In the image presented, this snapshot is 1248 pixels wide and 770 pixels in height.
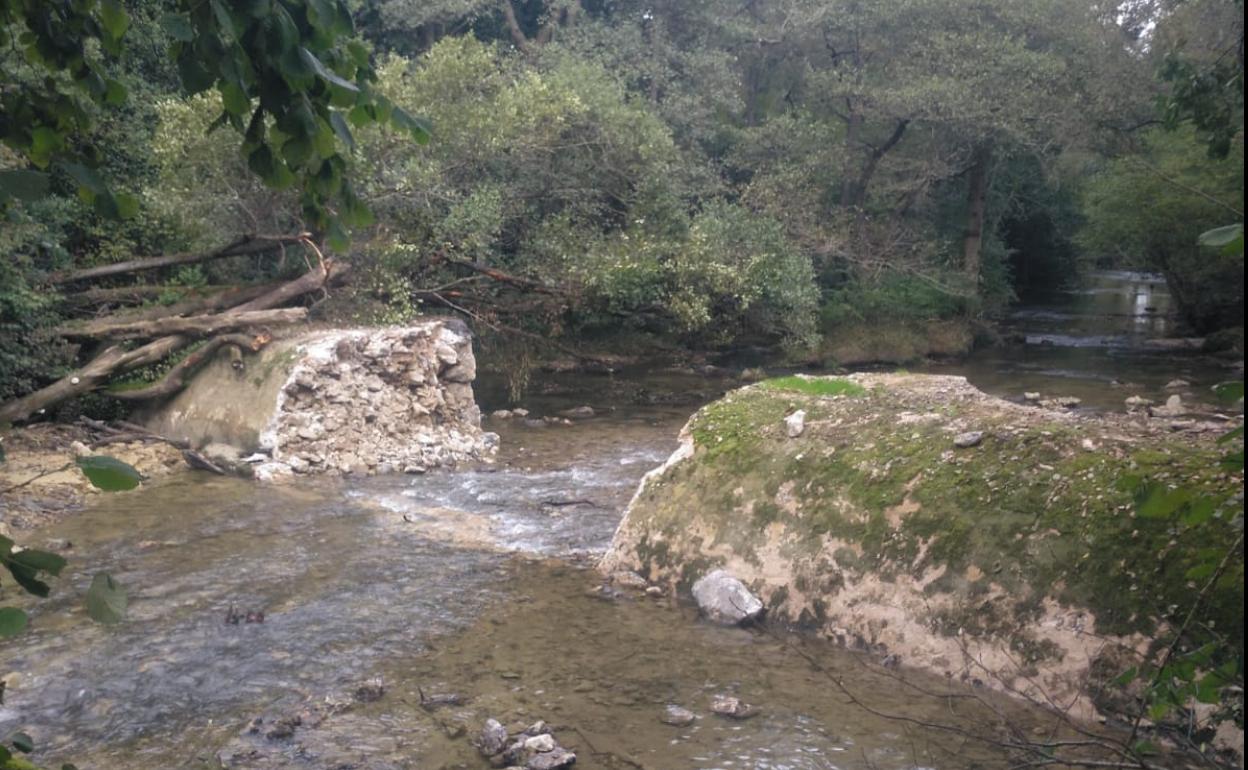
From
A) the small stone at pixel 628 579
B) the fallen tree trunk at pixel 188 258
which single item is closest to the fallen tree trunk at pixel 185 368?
the fallen tree trunk at pixel 188 258

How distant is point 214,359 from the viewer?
52.2 feet

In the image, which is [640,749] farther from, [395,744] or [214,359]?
[214,359]

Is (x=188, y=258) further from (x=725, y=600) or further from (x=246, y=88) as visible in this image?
(x=246, y=88)

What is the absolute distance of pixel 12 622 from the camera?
242 centimetres

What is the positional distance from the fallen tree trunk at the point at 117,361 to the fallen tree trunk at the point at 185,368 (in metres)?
0.44

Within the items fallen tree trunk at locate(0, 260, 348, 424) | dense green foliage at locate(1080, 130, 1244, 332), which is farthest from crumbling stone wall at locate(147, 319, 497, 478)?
dense green foliage at locate(1080, 130, 1244, 332)

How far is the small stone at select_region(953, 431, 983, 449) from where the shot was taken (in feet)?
25.9

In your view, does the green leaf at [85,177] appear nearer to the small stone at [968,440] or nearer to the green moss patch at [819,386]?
the small stone at [968,440]

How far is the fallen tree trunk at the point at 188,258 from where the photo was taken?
17.0m

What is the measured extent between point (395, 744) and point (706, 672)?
2270 mm

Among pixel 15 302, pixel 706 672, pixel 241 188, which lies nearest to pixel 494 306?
pixel 241 188

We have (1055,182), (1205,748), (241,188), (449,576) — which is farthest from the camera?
(1055,182)

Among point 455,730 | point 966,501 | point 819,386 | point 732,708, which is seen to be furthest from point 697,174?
point 455,730

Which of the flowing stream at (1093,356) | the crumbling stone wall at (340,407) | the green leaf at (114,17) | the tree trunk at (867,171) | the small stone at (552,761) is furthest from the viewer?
the tree trunk at (867,171)
